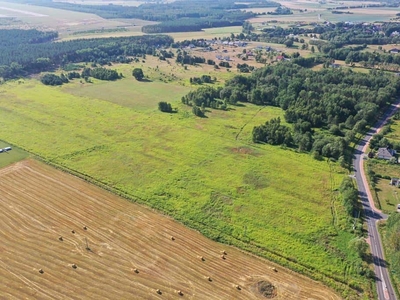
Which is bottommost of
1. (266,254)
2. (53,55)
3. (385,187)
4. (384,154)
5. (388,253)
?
(53,55)

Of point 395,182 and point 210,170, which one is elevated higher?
point 395,182

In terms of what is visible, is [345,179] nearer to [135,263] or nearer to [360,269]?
[360,269]

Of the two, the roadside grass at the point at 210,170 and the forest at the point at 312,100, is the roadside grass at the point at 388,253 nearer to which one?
the roadside grass at the point at 210,170

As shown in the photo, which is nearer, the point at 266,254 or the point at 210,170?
the point at 266,254

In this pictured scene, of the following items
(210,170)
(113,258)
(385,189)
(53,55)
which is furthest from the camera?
(53,55)

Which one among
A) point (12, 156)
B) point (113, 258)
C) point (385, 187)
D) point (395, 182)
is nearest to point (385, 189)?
point (385, 187)

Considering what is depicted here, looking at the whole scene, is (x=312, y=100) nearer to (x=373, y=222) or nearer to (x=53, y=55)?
(x=373, y=222)

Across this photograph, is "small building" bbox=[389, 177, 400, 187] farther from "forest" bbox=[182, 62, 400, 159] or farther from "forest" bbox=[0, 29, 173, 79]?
"forest" bbox=[0, 29, 173, 79]
